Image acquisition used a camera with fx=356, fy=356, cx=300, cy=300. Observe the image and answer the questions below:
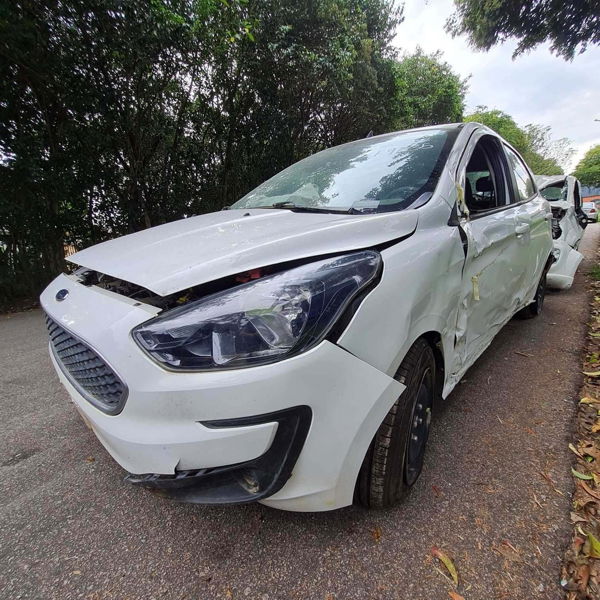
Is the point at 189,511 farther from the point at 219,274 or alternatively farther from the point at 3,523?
the point at 219,274

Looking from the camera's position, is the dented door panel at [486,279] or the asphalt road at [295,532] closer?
the asphalt road at [295,532]

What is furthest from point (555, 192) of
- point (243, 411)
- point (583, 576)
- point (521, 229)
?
point (243, 411)

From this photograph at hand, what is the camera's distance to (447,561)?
1.27 metres

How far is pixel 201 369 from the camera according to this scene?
41.2 inches

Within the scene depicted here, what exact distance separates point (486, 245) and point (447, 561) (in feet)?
4.90

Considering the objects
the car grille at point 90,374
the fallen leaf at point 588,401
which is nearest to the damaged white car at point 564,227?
the fallen leaf at point 588,401

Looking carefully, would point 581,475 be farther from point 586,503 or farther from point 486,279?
point 486,279

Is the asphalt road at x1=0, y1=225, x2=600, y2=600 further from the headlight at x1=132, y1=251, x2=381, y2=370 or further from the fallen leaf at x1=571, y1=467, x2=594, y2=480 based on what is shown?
the headlight at x1=132, y1=251, x2=381, y2=370

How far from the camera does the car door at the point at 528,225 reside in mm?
2678

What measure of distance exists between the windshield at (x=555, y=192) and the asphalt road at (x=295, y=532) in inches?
214

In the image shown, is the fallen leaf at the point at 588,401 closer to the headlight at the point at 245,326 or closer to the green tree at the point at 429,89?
the headlight at the point at 245,326

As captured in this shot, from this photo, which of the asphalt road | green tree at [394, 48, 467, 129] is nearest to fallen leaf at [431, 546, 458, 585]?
the asphalt road

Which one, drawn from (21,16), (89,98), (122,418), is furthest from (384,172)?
(89,98)

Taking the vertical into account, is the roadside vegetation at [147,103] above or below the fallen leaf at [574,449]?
above
